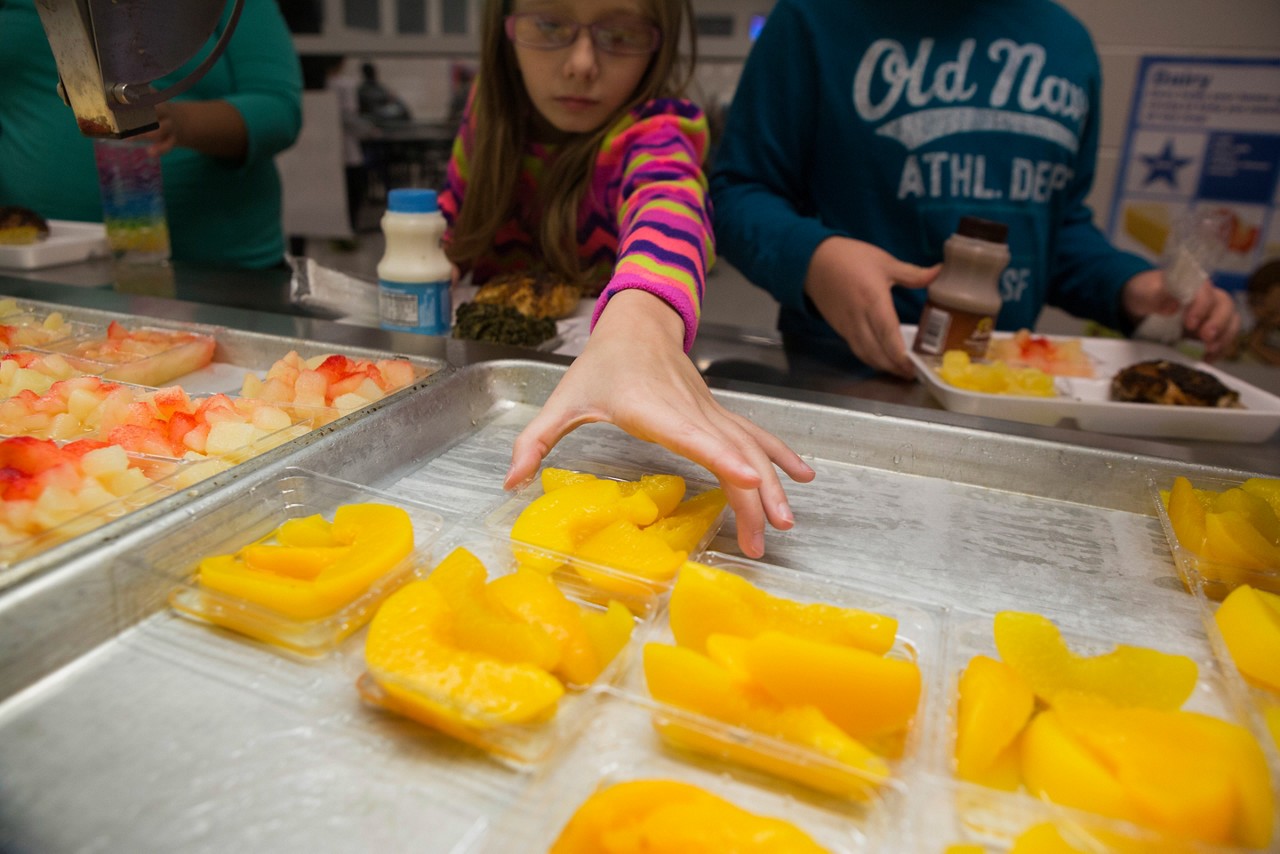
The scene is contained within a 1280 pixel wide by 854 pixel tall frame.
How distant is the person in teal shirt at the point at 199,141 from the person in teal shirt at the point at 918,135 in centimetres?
126

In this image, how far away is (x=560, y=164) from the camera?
1.83m

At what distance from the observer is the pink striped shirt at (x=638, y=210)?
3.97 feet

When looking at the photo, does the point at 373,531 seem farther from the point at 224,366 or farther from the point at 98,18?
the point at 224,366

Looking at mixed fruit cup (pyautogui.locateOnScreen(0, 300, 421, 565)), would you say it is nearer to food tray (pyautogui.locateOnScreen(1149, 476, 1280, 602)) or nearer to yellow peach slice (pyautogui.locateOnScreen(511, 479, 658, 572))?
yellow peach slice (pyautogui.locateOnScreen(511, 479, 658, 572))

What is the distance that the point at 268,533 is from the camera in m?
0.84

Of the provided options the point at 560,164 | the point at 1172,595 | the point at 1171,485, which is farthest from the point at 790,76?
the point at 1172,595

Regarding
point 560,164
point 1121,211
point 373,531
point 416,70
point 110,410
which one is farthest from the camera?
point 416,70

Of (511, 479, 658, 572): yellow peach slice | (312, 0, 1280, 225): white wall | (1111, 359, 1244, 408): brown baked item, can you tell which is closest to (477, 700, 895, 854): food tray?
(511, 479, 658, 572): yellow peach slice

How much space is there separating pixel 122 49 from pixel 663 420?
688 mm

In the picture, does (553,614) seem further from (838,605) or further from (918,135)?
(918,135)

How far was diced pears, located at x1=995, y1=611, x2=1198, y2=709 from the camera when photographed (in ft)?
2.10

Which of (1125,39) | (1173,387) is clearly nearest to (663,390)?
(1173,387)

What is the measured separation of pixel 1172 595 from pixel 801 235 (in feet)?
3.50

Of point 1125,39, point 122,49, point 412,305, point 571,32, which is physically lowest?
point 412,305
